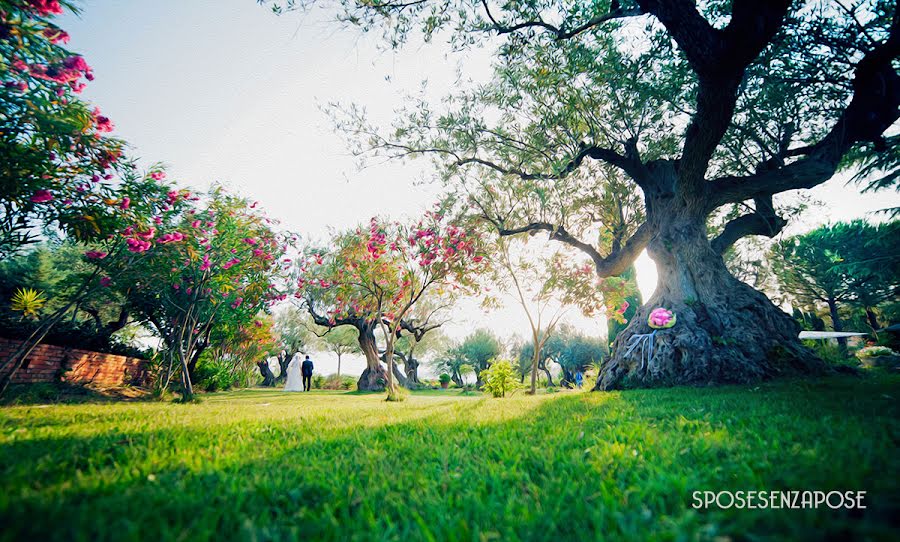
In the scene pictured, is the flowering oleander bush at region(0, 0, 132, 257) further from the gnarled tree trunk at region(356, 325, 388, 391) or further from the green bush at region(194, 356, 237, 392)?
the gnarled tree trunk at region(356, 325, 388, 391)

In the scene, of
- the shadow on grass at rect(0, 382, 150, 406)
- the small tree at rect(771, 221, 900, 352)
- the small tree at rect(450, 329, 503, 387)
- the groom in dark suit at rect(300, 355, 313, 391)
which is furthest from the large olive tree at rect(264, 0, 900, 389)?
the small tree at rect(450, 329, 503, 387)

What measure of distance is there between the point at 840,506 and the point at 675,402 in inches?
159

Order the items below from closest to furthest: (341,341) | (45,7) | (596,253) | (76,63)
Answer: (45,7) < (76,63) < (596,253) < (341,341)

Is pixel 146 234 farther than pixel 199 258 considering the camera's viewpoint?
No

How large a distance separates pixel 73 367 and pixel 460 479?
15361 millimetres

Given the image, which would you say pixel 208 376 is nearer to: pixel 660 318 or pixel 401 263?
pixel 401 263

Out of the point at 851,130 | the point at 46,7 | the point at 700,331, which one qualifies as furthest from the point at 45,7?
the point at 851,130

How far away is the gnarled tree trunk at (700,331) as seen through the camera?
7395mm

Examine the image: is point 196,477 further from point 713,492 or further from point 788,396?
point 788,396

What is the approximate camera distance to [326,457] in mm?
2781

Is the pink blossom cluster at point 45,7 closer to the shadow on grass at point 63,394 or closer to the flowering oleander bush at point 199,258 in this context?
the flowering oleander bush at point 199,258

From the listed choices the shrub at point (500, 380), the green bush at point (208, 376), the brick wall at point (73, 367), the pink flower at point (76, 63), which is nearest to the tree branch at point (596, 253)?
the shrub at point (500, 380)

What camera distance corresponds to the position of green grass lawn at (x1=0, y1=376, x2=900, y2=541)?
146cm

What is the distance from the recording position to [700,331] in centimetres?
791
